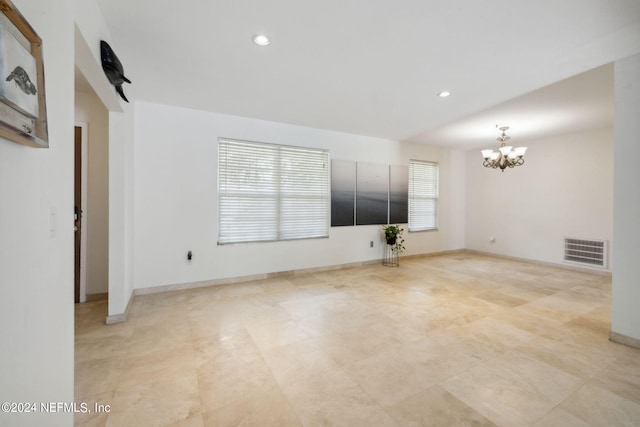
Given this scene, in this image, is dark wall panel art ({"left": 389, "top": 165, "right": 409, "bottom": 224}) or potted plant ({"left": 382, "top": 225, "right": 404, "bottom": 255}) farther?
dark wall panel art ({"left": 389, "top": 165, "right": 409, "bottom": 224})

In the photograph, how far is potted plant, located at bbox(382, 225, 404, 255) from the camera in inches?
204

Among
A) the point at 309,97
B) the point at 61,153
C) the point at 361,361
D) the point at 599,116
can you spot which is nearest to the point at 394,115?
the point at 309,97

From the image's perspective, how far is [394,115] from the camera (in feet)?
13.0

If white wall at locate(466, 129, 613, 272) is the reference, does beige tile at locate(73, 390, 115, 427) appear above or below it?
below

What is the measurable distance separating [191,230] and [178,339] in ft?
5.74

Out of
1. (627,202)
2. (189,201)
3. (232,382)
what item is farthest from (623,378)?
(189,201)

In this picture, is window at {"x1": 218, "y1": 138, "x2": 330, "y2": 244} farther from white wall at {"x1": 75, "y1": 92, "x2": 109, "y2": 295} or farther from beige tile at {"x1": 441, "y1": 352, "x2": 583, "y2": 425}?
beige tile at {"x1": 441, "y1": 352, "x2": 583, "y2": 425}

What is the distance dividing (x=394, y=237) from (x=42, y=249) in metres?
4.89

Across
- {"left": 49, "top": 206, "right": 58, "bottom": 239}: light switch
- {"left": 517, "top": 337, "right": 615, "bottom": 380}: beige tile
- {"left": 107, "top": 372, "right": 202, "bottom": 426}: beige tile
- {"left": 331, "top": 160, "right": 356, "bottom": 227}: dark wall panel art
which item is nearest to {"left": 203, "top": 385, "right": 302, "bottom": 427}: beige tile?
{"left": 107, "top": 372, "right": 202, "bottom": 426}: beige tile

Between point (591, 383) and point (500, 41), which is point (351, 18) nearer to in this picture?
point (500, 41)

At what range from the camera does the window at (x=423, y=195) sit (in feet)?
19.3

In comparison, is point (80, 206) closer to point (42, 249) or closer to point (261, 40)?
point (42, 249)

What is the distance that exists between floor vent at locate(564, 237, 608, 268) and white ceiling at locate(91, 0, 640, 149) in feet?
7.41

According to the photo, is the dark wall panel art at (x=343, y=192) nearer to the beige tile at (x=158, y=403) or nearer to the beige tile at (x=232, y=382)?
the beige tile at (x=232, y=382)
